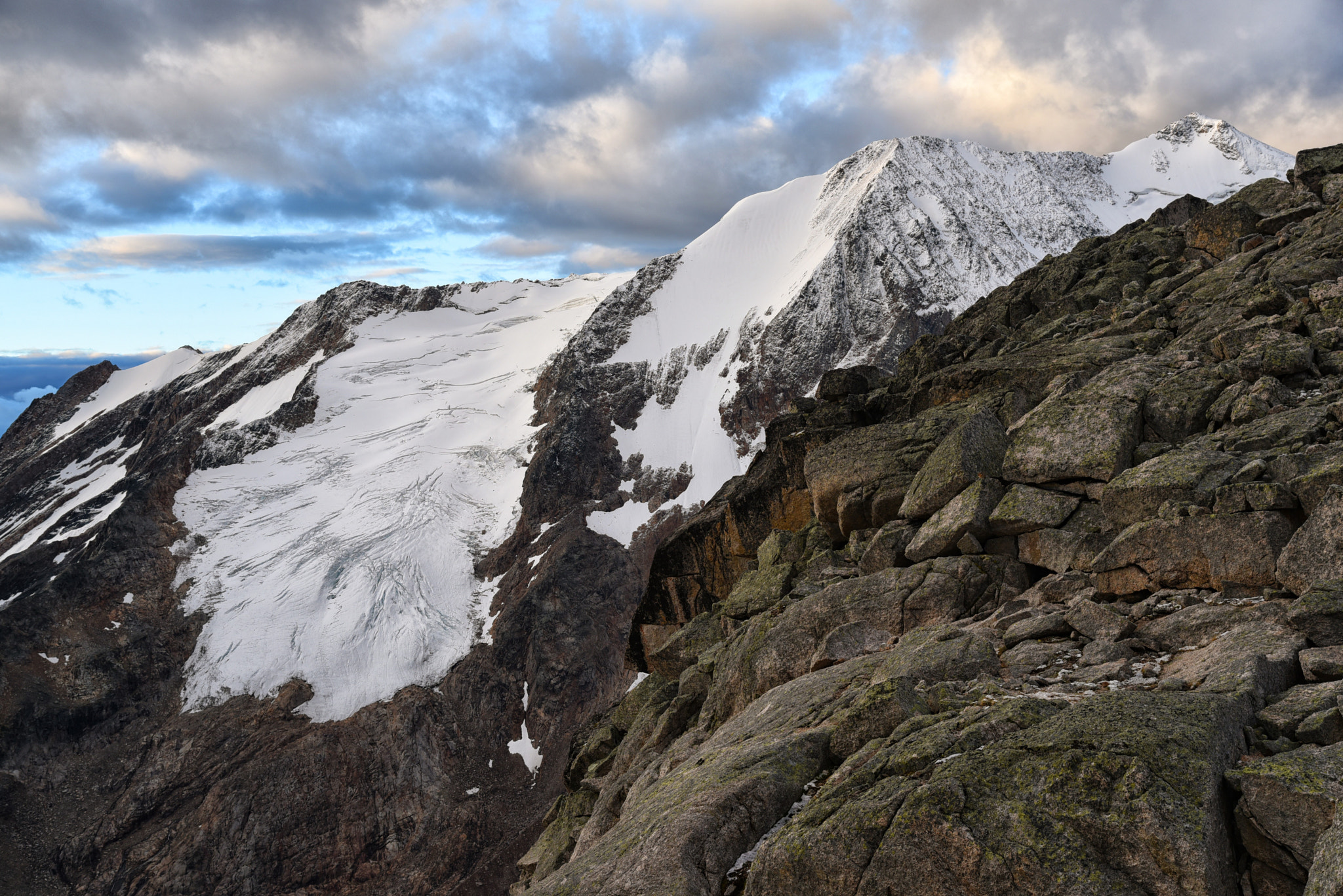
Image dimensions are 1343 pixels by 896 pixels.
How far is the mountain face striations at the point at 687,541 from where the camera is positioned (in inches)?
427

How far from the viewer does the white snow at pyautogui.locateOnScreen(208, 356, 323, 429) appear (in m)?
131

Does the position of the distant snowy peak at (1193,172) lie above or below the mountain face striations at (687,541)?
above

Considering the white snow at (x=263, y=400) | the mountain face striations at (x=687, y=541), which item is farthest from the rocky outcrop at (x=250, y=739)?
the white snow at (x=263, y=400)

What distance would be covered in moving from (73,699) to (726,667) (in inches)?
3918

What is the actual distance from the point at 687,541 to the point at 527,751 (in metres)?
63.0

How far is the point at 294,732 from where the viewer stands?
263 ft

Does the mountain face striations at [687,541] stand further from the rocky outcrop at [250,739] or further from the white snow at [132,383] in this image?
the white snow at [132,383]

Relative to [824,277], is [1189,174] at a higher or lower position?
higher

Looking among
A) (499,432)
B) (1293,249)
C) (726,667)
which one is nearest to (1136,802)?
(726,667)

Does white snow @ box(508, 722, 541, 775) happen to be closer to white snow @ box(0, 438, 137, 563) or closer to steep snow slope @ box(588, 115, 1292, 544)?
steep snow slope @ box(588, 115, 1292, 544)

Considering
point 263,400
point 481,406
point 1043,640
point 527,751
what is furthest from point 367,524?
point 1043,640

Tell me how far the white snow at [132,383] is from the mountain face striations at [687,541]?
194 centimetres

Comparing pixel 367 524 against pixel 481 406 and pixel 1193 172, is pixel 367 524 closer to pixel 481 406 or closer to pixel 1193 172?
pixel 481 406

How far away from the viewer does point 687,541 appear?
29641 mm
